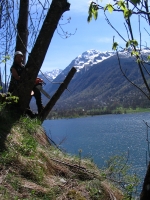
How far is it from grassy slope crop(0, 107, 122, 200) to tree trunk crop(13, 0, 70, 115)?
Answer: 69 cm

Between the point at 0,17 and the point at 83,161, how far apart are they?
3510 millimetres

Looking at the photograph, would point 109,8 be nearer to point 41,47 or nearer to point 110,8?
point 110,8

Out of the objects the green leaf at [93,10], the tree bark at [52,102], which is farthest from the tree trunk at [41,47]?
the green leaf at [93,10]

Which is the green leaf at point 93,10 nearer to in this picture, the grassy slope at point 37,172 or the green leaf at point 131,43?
the green leaf at point 131,43

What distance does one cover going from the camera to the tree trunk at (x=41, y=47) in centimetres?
590

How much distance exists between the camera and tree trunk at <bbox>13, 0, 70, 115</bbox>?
590 centimetres

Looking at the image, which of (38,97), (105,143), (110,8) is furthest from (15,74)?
(105,143)

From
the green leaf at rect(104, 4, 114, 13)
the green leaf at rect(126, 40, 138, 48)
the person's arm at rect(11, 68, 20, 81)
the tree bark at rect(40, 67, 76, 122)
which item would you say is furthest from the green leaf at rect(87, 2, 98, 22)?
the tree bark at rect(40, 67, 76, 122)

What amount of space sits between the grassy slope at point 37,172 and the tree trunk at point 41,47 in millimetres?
695

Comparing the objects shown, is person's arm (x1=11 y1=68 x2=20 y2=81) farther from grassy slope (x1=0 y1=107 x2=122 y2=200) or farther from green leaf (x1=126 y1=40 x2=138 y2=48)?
green leaf (x1=126 y1=40 x2=138 y2=48)

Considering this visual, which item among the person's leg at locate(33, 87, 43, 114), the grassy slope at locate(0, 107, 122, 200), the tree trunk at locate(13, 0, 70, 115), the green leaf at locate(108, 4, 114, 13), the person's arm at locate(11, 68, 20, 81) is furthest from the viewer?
the person's leg at locate(33, 87, 43, 114)

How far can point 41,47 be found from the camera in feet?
19.6

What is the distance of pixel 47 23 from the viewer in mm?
5930

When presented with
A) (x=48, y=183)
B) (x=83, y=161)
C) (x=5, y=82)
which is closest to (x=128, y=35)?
(x=48, y=183)
